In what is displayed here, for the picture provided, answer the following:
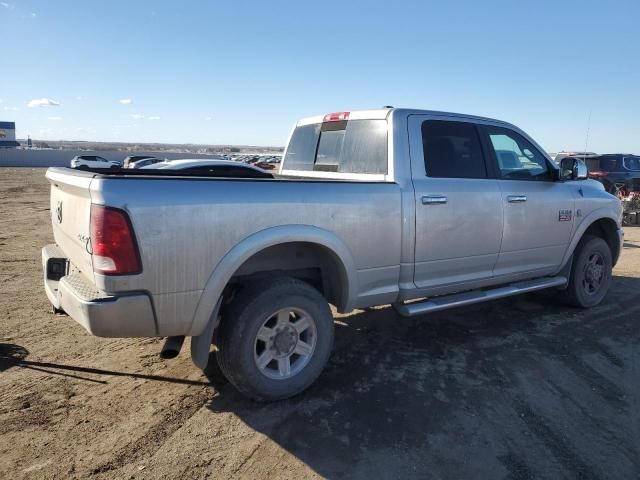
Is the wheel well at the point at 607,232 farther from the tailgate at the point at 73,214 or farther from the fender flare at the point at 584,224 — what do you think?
the tailgate at the point at 73,214

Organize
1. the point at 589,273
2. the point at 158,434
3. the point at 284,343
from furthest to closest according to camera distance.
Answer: the point at 589,273 < the point at 284,343 < the point at 158,434

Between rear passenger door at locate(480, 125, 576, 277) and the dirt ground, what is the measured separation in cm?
72

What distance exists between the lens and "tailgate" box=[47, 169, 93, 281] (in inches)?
111

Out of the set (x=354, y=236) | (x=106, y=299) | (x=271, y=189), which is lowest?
(x=106, y=299)

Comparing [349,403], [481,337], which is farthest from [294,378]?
[481,337]

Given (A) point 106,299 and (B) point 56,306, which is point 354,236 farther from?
(B) point 56,306

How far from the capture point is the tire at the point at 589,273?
550cm

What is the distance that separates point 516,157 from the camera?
4.94m

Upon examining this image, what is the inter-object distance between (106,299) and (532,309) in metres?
4.74

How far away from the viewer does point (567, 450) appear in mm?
2900

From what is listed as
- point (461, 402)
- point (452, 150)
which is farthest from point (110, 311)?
point (452, 150)

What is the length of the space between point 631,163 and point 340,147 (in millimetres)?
16187

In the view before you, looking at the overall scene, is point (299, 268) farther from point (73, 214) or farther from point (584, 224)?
point (584, 224)

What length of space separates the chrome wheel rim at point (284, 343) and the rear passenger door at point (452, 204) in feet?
3.59
